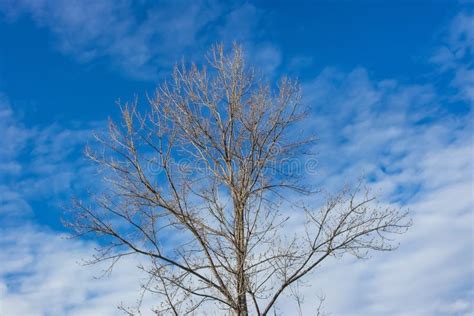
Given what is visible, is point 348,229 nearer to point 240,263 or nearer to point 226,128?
point 240,263

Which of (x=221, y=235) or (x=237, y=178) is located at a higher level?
(x=237, y=178)

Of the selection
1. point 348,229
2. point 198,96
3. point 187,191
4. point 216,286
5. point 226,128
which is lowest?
point 216,286

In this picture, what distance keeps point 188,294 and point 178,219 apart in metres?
1.39

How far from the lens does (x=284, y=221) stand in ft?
37.2

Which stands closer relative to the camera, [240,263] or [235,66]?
[240,263]

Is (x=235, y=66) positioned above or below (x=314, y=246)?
above

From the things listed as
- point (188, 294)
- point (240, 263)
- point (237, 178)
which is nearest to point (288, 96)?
point (237, 178)

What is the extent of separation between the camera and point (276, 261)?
1112cm

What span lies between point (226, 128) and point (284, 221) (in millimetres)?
2315

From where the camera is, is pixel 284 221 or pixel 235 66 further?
pixel 235 66

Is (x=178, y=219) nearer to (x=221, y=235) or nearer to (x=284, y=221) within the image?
(x=221, y=235)

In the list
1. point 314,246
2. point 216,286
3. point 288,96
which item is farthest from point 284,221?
point 288,96

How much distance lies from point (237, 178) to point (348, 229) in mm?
2366

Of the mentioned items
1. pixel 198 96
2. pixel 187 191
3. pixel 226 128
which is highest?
pixel 198 96
